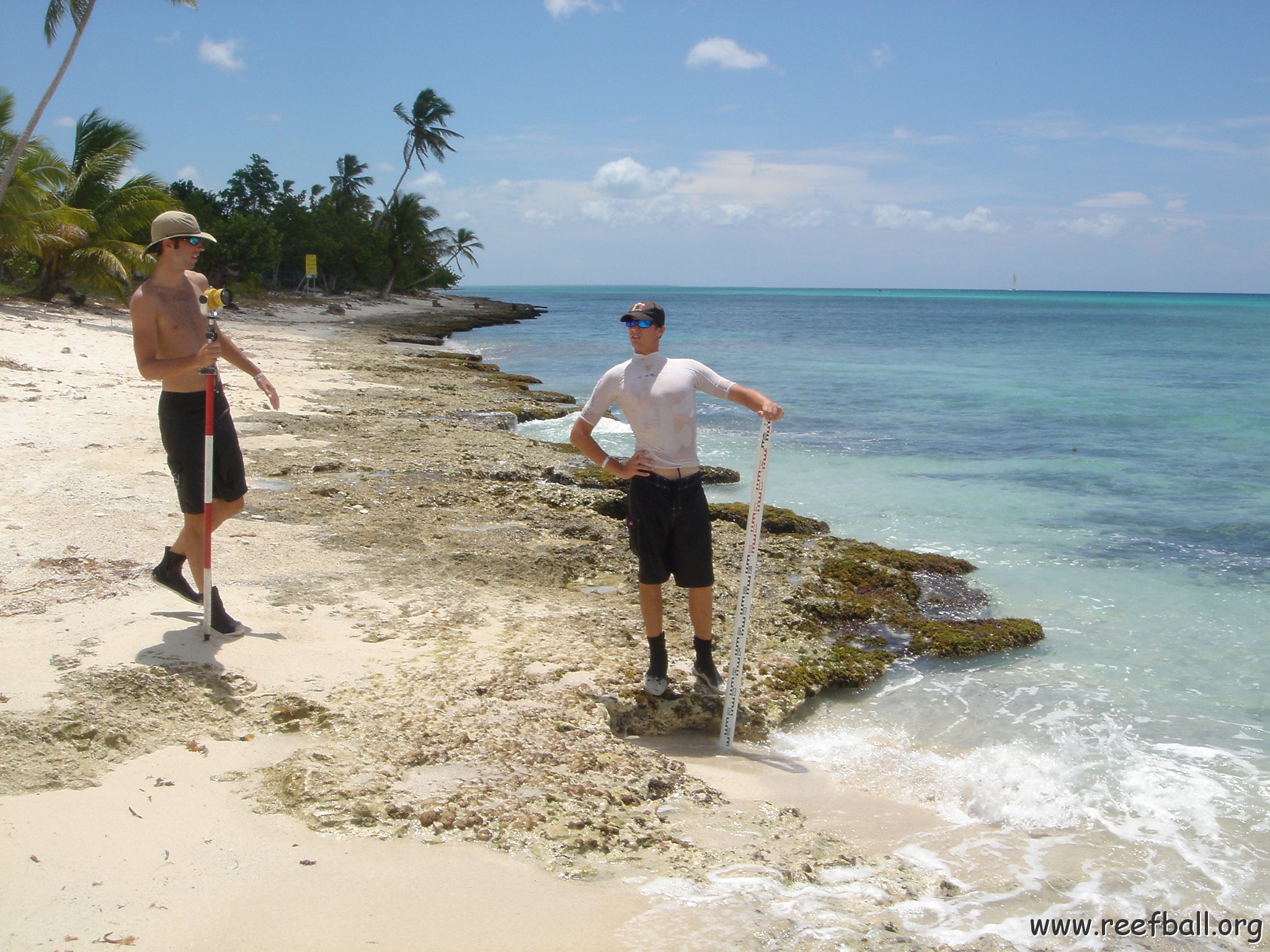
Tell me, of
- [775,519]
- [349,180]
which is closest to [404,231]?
[349,180]

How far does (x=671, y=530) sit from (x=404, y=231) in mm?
56759

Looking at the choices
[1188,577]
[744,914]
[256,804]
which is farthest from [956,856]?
[1188,577]

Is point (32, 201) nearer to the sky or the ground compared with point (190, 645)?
nearer to the sky

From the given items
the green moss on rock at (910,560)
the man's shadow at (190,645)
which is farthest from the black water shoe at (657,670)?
the green moss on rock at (910,560)

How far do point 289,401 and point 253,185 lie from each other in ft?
136

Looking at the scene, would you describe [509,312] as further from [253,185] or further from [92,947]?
[92,947]

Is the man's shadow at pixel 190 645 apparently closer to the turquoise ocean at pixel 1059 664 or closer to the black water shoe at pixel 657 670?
the black water shoe at pixel 657 670

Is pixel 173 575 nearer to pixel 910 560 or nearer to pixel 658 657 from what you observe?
pixel 658 657

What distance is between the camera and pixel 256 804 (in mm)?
3479

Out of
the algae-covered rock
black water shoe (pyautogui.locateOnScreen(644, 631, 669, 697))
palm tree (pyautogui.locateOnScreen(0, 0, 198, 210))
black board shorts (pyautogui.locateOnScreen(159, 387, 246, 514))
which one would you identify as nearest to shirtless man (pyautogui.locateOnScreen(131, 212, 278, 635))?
black board shorts (pyautogui.locateOnScreen(159, 387, 246, 514))

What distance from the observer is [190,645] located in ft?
15.0

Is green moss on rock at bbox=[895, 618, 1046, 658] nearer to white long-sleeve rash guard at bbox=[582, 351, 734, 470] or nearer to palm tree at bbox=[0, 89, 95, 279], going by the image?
white long-sleeve rash guard at bbox=[582, 351, 734, 470]

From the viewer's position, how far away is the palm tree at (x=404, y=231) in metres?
57.0

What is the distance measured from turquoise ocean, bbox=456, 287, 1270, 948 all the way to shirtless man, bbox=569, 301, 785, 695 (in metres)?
1.04
